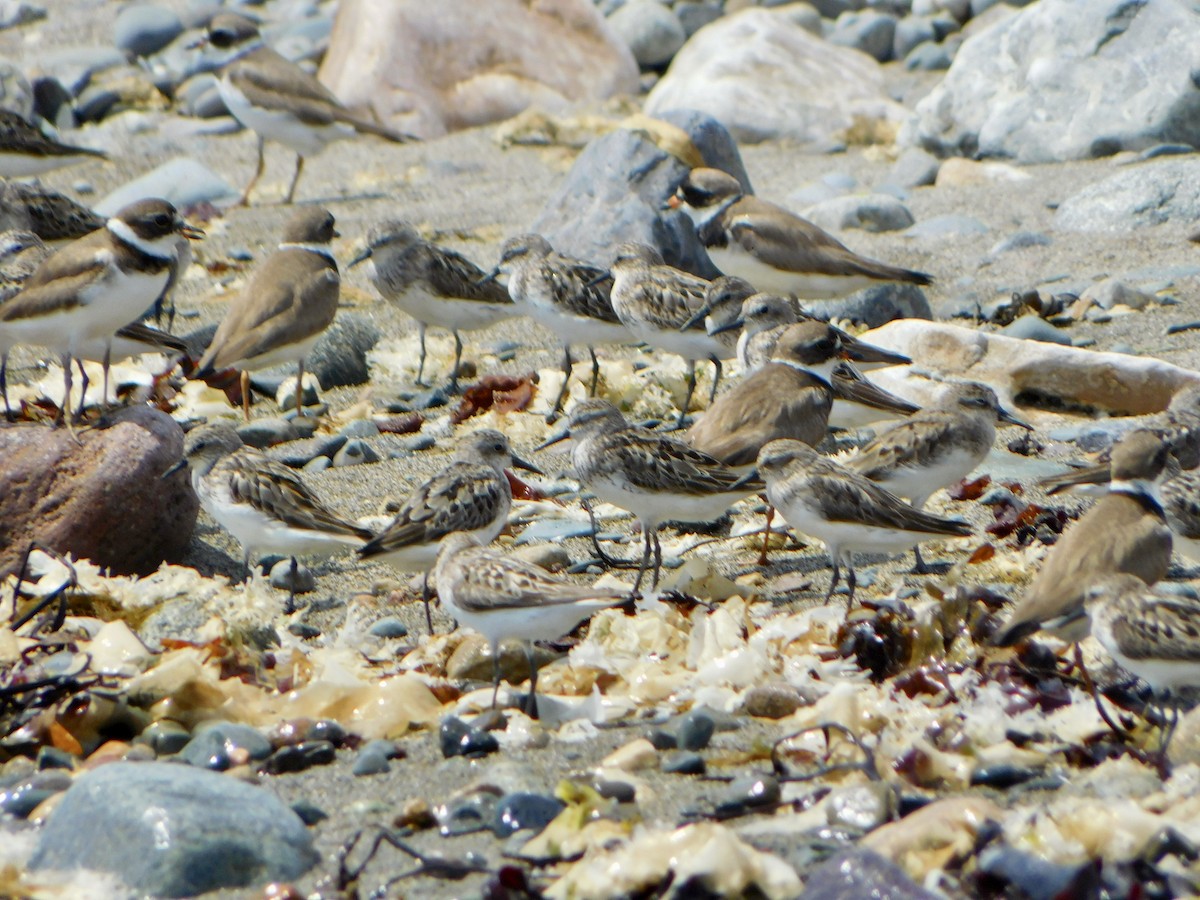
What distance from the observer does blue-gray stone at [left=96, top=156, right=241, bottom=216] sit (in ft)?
49.1

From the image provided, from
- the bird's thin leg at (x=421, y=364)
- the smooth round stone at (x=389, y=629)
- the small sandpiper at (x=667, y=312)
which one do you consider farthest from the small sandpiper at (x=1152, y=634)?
the bird's thin leg at (x=421, y=364)

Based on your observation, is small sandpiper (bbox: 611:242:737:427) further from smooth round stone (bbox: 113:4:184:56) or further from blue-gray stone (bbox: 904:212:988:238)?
smooth round stone (bbox: 113:4:184:56)

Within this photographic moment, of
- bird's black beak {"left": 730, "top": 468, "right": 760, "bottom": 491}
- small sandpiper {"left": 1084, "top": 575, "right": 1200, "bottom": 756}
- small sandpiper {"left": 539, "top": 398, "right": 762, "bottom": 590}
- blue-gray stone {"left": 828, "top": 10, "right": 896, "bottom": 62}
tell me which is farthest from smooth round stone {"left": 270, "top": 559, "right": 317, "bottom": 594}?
blue-gray stone {"left": 828, "top": 10, "right": 896, "bottom": 62}

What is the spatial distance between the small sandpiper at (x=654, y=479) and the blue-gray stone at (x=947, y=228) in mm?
6449

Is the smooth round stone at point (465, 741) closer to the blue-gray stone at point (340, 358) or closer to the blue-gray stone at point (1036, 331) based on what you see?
the blue-gray stone at point (340, 358)

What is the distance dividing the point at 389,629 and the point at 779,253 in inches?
200

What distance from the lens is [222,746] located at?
17.7 feet

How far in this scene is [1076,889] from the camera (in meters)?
4.15

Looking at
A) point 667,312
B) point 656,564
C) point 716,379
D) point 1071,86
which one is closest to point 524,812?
point 656,564

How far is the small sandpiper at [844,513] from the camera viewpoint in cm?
676

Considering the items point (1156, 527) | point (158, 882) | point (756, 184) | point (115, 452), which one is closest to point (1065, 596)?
point (1156, 527)

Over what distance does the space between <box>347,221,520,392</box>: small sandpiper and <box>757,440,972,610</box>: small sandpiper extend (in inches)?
162

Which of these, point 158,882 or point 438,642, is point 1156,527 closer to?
point 438,642

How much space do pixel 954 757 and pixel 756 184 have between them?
11116 mm
